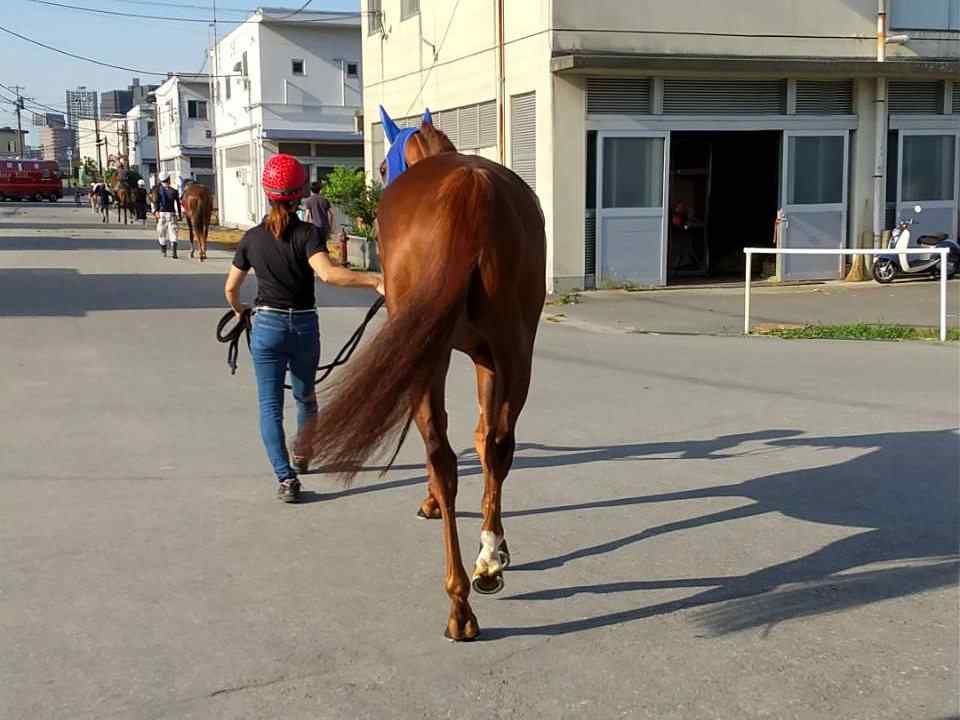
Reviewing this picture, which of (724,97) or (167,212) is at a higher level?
(724,97)

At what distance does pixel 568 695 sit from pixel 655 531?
205cm

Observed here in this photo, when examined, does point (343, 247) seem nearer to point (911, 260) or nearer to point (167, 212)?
point (167, 212)

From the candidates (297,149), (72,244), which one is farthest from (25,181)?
(72,244)

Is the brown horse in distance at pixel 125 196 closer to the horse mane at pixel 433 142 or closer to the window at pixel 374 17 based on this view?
the window at pixel 374 17

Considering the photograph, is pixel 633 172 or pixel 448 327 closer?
pixel 448 327

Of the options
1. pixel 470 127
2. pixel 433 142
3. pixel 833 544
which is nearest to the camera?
pixel 833 544

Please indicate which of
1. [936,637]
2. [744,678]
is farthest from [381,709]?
[936,637]

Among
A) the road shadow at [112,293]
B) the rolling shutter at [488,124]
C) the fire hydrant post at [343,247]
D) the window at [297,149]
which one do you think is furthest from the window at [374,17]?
the window at [297,149]

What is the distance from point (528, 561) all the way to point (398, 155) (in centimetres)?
236

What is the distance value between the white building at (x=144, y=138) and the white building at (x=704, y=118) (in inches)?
2482

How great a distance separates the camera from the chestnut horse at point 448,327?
3.98 meters

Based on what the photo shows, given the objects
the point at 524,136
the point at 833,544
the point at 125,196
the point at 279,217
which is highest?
the point at 524,136

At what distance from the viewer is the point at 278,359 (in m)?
6.36

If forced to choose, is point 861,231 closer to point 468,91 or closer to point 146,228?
point 468,91
